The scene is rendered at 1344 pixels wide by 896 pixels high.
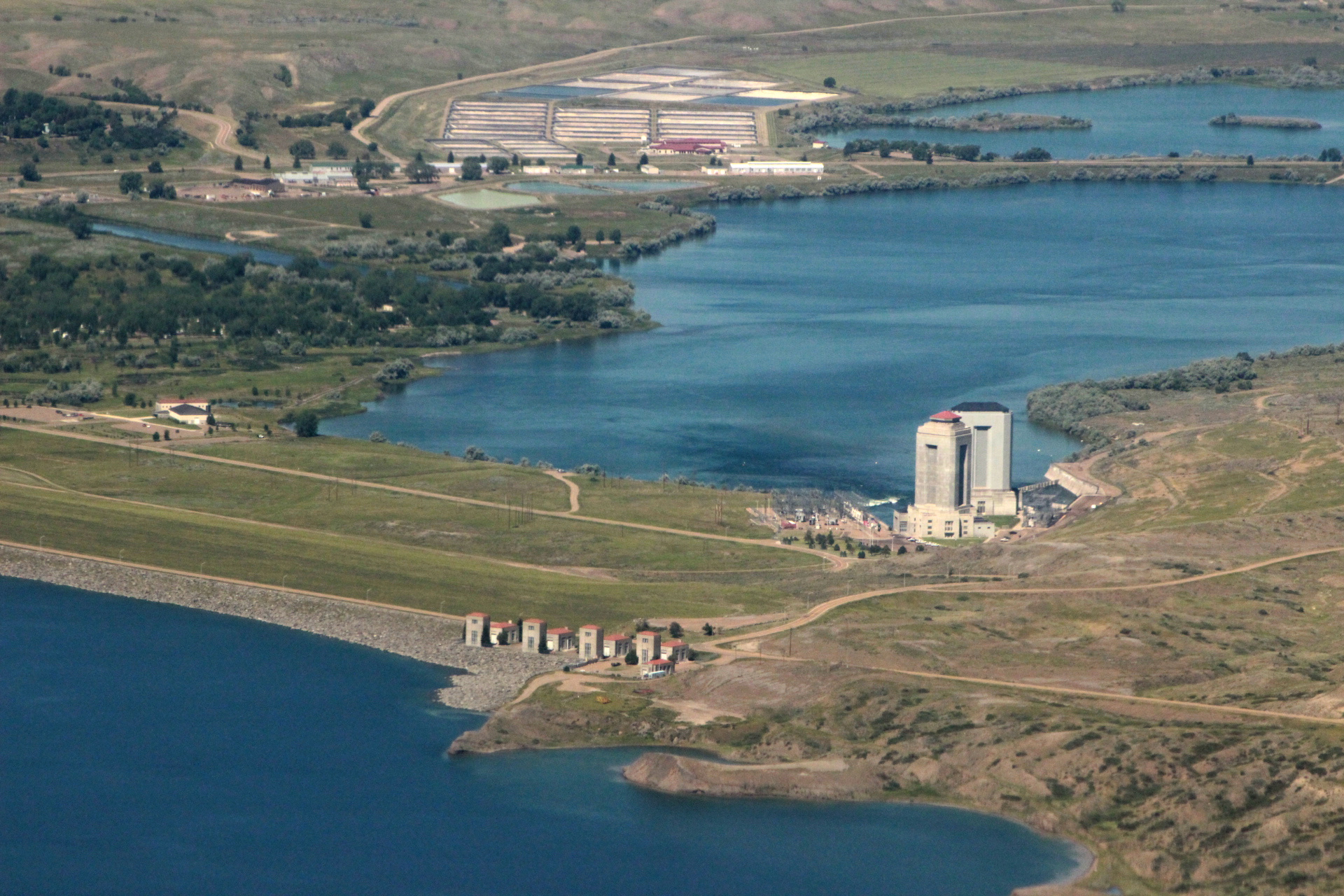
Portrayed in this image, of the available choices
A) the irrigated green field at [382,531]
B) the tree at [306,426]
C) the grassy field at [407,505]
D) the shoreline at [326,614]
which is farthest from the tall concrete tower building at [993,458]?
the tree at [306,426]

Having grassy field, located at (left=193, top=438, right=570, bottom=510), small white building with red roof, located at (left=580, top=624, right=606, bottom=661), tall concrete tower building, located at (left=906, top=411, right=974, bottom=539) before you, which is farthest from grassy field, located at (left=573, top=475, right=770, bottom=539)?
small white building with red roof, located at (left=580, top=624, right=606, bottom=661)

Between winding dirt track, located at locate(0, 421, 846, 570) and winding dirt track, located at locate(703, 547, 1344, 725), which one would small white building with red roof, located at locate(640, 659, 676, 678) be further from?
winding dirt track, located at locate(0, 421, 846, 570)

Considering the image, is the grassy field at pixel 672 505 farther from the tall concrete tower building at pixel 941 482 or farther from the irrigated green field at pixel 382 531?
the tall concrete tower building at pixel 941 482

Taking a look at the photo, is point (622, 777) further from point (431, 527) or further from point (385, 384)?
point (385, 384)

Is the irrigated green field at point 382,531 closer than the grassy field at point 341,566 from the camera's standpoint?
No

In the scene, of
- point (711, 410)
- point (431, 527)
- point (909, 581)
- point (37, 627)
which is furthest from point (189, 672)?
point (711, 410)

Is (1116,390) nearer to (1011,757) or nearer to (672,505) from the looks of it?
(672,505)

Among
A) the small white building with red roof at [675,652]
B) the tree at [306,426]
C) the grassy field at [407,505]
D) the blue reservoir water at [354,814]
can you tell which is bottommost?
the blue reservoir water at [354,814]
